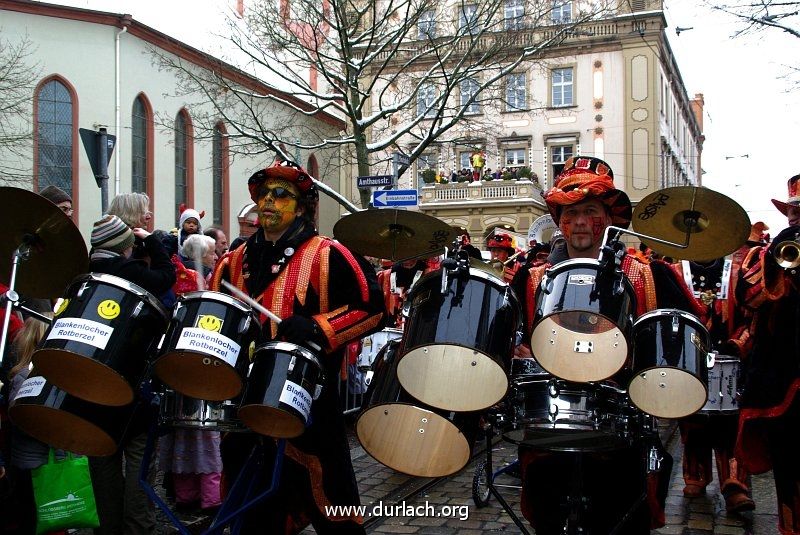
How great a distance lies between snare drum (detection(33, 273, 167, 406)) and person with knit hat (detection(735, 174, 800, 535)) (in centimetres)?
290

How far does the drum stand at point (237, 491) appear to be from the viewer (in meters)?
3.55

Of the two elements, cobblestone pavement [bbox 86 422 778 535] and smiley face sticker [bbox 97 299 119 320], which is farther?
cobblestone pavement [bbox 86 422 778 535]

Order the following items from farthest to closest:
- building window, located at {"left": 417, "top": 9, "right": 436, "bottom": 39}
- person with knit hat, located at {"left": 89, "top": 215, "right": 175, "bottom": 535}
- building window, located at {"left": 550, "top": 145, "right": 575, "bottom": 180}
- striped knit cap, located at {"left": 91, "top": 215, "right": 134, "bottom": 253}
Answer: building window, located at {"left": 550, "top": 145, "right": 575, "bottom": 180}
building window, located at {"left": 417, "top": 9, "right": 436, "bottom": 39}
striped knit cap, located at {"left": 91, "top": 215, "right": 134, "bottom": 253}
person with knit hat, located at {"left": 89, "top": 215, "right": 175, "bottom": 535}

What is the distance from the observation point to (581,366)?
3020 mm

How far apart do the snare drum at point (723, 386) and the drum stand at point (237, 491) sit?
10.4 ft

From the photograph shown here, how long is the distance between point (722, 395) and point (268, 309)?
329cm

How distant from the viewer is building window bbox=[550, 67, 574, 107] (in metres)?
40.7

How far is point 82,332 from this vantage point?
318cm

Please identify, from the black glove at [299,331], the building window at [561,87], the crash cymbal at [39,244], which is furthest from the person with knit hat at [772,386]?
A: the building window at [561,87]

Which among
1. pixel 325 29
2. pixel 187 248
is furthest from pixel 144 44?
pixel 187 248

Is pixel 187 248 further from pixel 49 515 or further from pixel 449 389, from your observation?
pixel 449 389

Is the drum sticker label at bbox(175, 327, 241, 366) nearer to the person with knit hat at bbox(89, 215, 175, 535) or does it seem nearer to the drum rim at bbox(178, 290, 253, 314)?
the drum rim at bbox(178, 290, 253, 314)

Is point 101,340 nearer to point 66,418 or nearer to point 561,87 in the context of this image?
point 66,418

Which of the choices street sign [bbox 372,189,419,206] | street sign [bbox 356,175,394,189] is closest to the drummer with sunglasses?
street sign [bbox 372,189,419,206]
